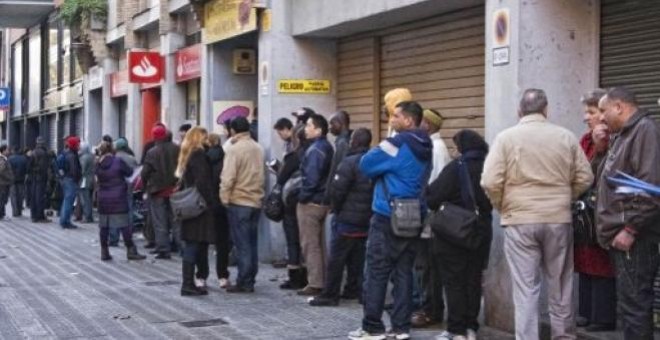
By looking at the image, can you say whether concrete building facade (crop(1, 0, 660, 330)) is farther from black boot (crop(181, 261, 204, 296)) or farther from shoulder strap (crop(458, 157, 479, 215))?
black boot (crop(181, 261, 204, 296))

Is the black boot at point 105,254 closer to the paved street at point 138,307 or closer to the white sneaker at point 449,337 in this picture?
the paved street at point 138,307

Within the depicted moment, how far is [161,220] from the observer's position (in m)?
14.9

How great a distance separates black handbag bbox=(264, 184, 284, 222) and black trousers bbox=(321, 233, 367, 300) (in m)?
1.28

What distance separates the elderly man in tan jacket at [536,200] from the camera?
7277mm

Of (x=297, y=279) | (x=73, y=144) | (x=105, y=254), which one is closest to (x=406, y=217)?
(x=297, y=279)

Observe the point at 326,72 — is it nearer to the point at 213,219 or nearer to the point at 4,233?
the point at 213,219

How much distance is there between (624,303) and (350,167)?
333 centimetres

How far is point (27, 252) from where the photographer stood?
1636 cm

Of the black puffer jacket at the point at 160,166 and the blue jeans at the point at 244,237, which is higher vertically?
the black puffer jacket at the point at 160,166

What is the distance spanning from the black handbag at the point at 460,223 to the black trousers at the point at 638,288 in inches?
57.4

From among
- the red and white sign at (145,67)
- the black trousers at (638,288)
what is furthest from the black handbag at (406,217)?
the red and white sign at (145,67)

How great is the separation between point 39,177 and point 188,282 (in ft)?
39.8

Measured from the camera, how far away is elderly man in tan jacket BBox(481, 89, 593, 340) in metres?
7.28

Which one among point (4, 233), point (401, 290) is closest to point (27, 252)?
point (4, 233)
